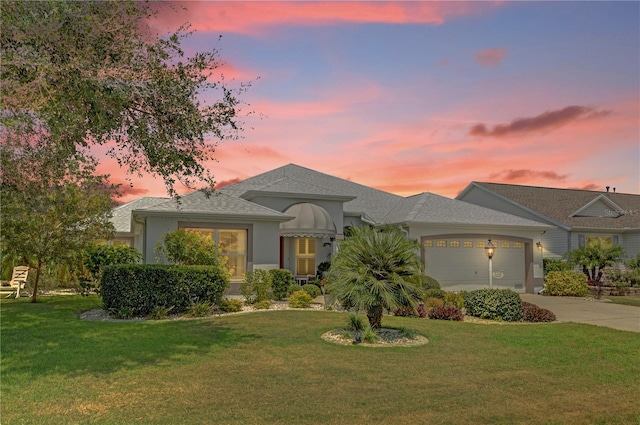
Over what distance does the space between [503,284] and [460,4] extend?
1802 centimetres

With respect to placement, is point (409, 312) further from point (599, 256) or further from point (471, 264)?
point (599, 256)

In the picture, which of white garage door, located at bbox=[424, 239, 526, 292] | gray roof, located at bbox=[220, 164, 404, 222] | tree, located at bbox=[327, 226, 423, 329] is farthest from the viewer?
gray roof, located at bbox=[220, 164, 404, 222]

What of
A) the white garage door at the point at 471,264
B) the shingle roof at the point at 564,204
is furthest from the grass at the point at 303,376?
the shingle roof at the point at 564,204

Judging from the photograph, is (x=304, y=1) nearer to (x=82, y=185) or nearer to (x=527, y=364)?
(x=527, y=364)

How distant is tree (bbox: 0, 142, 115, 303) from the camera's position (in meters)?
15.7

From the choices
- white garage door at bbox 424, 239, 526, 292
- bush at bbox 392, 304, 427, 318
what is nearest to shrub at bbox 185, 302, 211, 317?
bush at bbox 392, 304, 427, 318

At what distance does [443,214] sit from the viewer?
2812cm

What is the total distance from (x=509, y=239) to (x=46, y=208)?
24343 mm

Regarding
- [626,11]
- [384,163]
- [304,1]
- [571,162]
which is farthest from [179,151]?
[571,162]

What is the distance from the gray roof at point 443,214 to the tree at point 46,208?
15.7m

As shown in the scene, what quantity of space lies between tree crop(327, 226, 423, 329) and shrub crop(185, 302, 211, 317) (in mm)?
5494

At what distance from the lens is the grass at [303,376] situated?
22.5 feet

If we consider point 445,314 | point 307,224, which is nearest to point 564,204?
point 307,224

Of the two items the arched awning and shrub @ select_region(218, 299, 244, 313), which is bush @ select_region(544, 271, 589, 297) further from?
shrub @ select_region(218, 299, 244, 313)
